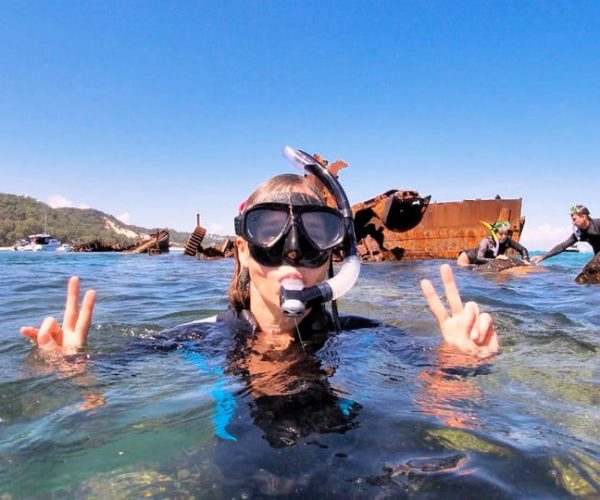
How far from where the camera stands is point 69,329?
2387 mm

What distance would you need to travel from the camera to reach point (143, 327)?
4.70m

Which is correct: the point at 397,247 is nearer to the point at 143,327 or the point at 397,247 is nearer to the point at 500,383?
the point at 143,327

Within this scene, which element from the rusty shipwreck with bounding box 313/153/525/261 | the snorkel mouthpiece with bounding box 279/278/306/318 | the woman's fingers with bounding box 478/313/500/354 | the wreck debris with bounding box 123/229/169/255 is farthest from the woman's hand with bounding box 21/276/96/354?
the wreck debris with bounding box 123/229/169/255

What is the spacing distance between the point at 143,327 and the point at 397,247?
13.4 meters

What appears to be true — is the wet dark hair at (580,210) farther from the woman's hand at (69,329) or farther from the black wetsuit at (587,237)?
the woman's hand at (69,329)

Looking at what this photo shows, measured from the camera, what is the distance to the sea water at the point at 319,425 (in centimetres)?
132

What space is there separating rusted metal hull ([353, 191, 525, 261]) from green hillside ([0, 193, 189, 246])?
9174 centimetres

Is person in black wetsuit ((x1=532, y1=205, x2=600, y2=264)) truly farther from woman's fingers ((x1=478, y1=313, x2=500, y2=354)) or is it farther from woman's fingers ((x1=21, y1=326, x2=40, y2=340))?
woman's fingers ((x1=21, y1=326, x2=40, y2=340))

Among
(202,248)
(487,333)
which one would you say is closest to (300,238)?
(487,333)

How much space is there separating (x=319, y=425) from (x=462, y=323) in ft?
3.69

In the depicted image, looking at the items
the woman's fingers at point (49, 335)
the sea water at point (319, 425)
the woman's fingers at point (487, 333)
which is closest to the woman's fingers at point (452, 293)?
the woman's fingers at point (487, 333)

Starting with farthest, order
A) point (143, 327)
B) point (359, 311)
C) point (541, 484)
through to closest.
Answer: point (359, 311) → point (143, 327) → point (541, 484)

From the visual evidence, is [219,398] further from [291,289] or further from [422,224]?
[422,224]

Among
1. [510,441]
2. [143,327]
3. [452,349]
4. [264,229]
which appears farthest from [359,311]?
[510,441]
